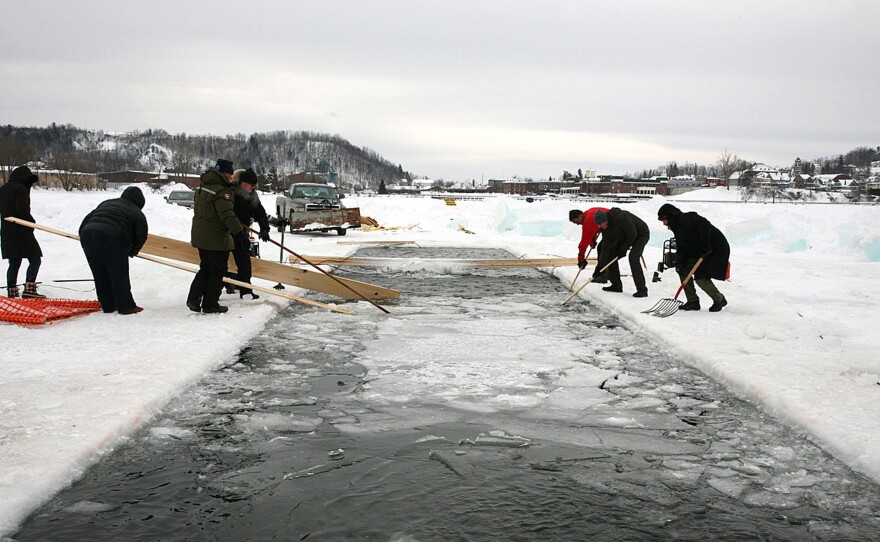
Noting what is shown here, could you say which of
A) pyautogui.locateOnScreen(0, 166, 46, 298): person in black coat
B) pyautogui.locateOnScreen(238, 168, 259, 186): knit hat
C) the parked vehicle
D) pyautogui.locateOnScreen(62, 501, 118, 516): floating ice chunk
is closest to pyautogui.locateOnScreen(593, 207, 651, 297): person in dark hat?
pyautogui.locateOnScreen(238, 168, 259, 186): knit hat

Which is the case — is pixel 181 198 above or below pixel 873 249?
above

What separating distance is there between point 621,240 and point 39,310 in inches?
311

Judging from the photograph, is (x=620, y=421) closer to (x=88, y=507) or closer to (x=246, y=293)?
(x=88, y=507)

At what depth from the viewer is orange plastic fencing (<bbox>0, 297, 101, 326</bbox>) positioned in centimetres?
732

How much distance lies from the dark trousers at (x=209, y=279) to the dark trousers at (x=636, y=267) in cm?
590

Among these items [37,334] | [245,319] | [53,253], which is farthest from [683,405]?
[53,253]

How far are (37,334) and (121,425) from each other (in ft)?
10.8

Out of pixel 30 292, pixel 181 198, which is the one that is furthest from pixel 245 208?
pixel 181 198

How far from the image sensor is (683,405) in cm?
524

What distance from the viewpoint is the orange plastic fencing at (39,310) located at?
732 centimetres

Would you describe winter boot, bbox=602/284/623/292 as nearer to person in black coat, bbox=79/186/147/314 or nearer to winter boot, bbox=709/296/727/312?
winter boot, bbox=709/296/727/312

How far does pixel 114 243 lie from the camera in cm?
770

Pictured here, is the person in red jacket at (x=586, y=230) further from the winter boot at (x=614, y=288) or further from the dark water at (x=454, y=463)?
the dark water at (x=454, y=463)

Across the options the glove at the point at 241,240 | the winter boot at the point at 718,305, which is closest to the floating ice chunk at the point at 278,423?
the glove at the point at 241,240
